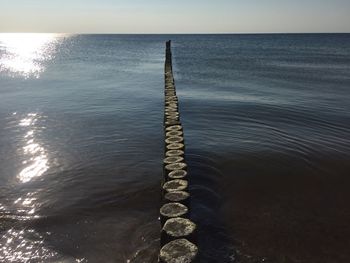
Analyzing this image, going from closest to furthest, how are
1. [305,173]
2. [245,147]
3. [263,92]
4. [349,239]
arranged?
1. [349,239]
2. [305,173]
3. [245,147]
4. [263,92]

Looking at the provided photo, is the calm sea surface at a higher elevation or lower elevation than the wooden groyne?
lower

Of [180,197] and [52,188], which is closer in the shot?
[180,197]

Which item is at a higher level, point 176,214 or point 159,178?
point 176,214

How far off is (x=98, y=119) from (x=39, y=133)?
281 cm

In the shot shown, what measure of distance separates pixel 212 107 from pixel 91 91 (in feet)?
29.9

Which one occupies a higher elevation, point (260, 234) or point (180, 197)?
Result: point (180, 197)

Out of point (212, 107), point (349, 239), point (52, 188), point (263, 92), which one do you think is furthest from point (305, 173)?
point (263, 92)

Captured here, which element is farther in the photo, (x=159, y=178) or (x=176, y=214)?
(x=159, y=178)

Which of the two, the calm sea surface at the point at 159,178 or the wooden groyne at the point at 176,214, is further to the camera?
the calm sea surface at the point at 159,178

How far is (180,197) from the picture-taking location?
636 centimetres

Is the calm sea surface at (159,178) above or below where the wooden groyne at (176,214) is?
below

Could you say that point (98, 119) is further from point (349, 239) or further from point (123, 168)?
point (349, 239)

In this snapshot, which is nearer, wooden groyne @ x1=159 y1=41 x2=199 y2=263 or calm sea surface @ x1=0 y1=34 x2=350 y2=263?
wooden groyne @ x1=159 y1=41 x2=199 y2=263

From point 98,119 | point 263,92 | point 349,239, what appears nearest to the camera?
point 349,239
